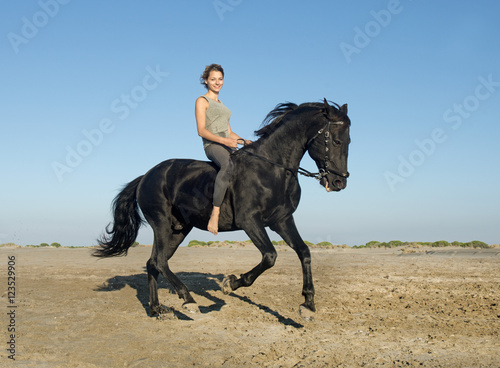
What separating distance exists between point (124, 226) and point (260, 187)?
3.28m

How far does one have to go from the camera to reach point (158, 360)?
15.7ft

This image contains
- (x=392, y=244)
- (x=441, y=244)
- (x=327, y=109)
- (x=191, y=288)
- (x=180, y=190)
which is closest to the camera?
(x=327, y=109)

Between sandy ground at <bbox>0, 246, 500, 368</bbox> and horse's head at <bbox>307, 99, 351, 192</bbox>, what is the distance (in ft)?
6.60

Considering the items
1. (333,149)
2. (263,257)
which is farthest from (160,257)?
(333,149)

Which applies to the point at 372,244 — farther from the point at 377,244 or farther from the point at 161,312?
the point at 161,312

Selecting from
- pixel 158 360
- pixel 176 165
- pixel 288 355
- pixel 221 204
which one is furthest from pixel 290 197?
pixel 158 360

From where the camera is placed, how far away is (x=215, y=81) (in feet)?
23.2

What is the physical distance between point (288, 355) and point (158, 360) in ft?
4.49

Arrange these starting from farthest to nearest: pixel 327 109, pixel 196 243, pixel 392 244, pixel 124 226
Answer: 1. pixel 196 243
2. pixel 392 244
3. pixel 124 226
4. pixel 327 109

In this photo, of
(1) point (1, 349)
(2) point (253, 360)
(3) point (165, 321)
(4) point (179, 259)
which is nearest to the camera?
(2) point (253, 360)

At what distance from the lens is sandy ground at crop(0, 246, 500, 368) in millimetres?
4852

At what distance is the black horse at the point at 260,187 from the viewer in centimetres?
638

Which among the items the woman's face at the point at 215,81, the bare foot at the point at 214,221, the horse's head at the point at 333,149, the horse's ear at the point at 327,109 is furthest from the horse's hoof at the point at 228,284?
the woman's face at the point at 215,81

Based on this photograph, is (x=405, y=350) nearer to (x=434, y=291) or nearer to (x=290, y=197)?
(x=290, y=197)
